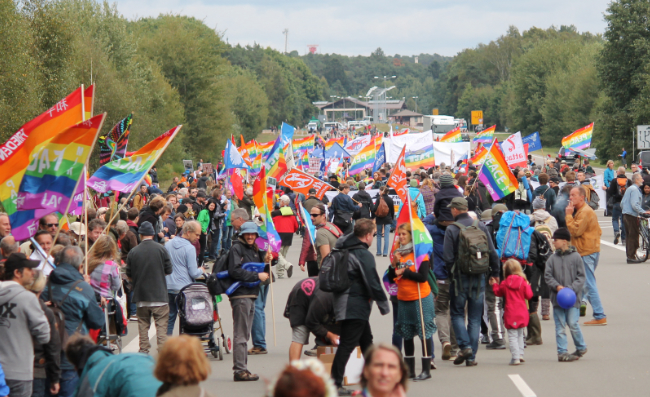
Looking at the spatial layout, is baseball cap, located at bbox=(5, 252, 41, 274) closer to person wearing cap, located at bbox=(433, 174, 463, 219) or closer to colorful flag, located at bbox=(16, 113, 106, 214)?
colorful flag, located at bbox=(16, 113, 106, 214)

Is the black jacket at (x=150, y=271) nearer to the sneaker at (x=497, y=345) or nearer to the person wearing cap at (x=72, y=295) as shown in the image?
the person wearing cap at (x=72, y=295)

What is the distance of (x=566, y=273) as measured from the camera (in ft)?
31.4

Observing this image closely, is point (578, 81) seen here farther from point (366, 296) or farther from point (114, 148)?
point (366, 296)

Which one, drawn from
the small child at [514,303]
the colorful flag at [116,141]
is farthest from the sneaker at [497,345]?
the colorful flag at [116,141]

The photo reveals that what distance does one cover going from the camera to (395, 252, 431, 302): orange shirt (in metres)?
8.56

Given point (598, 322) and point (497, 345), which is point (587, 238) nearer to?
point (598, 322)

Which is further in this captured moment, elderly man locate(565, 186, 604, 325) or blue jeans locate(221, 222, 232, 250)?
blue jeans locate(221, 222, 232, 250)

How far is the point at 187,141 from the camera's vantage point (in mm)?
61625

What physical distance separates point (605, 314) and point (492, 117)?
125379 millimetres

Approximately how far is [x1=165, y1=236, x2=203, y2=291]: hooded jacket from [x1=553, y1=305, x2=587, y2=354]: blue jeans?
164 inches

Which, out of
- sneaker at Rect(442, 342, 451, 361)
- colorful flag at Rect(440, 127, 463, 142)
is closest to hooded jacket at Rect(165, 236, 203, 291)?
sneaker at Rect(442, 342, 451, 361)

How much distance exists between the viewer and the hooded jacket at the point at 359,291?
783 centimetres

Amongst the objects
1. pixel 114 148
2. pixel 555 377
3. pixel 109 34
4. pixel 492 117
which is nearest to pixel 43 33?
pixel 109 34

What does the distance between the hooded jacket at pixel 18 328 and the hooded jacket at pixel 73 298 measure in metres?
0.84
